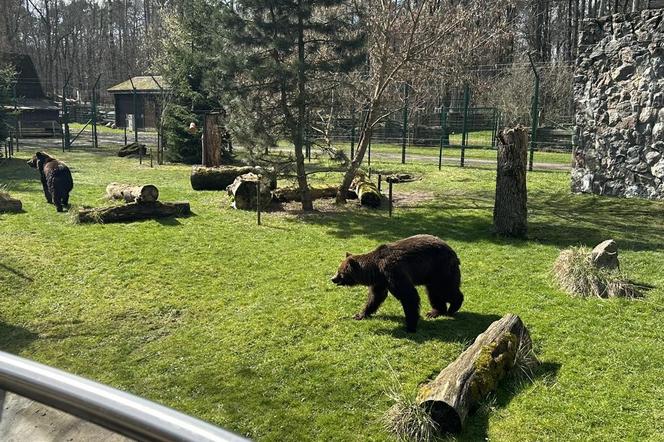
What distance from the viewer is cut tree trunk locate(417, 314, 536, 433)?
3.94m

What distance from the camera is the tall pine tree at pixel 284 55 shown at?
1161cm

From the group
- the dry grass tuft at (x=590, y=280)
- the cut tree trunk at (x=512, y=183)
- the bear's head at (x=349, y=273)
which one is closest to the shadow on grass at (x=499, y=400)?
the bear's head at (x=349, y=273)

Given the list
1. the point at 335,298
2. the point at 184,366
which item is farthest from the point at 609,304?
the point at 184,366

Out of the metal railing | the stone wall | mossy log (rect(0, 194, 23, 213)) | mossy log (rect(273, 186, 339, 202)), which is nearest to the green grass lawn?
mossy log (rect(0, 194, 23, 213))

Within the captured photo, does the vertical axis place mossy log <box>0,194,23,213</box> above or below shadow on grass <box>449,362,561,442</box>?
above

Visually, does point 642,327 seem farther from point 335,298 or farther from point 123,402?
point 123,402

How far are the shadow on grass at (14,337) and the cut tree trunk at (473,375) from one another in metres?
3.92

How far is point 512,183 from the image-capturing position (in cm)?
948

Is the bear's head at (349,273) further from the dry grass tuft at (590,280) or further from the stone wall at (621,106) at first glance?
the stone wall at (621,106)

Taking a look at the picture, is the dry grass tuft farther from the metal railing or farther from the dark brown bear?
the dark brown bear

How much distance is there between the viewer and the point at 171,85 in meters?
23.5

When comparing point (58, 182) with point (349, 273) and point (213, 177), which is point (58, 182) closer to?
point (213, 177)

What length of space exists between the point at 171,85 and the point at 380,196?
45.1ft

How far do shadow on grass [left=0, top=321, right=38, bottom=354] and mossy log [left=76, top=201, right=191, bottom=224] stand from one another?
498cm
